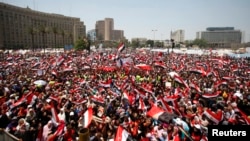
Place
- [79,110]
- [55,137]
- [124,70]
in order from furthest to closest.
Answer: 1. [124,70]
2. [79,110]
3. [55,137]

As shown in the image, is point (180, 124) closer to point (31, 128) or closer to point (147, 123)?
point (147, 123)

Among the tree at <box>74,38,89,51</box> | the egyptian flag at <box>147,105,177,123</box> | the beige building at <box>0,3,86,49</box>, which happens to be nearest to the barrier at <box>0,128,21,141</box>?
the egyptian flag at <box>147,105,177,123</box>

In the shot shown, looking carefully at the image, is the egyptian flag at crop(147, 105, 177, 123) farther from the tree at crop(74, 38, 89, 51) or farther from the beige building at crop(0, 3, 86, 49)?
the beige building at crop(0, 3, 86, 49)

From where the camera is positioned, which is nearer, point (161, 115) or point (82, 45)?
point (161, 115)

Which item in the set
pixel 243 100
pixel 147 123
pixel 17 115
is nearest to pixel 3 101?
pixel 17 115

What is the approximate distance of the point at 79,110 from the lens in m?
10.6

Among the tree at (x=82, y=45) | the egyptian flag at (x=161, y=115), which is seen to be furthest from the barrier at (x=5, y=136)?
the tree at (x=82, y=45)

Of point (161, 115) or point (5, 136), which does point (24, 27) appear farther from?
point (161, 115)

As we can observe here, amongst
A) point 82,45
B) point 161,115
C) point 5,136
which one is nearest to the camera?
point 5,136

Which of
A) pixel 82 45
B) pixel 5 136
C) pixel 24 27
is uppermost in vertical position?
pixel 24 27

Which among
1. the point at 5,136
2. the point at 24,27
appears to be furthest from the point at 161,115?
the point at 24,27

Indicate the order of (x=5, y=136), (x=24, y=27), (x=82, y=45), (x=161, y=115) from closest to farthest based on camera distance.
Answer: (x=5, y=136) → (x=161, y=115) → (x=82, y=45) → (x=24, y=27)

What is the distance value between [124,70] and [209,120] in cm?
1624

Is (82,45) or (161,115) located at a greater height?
(82,45)
